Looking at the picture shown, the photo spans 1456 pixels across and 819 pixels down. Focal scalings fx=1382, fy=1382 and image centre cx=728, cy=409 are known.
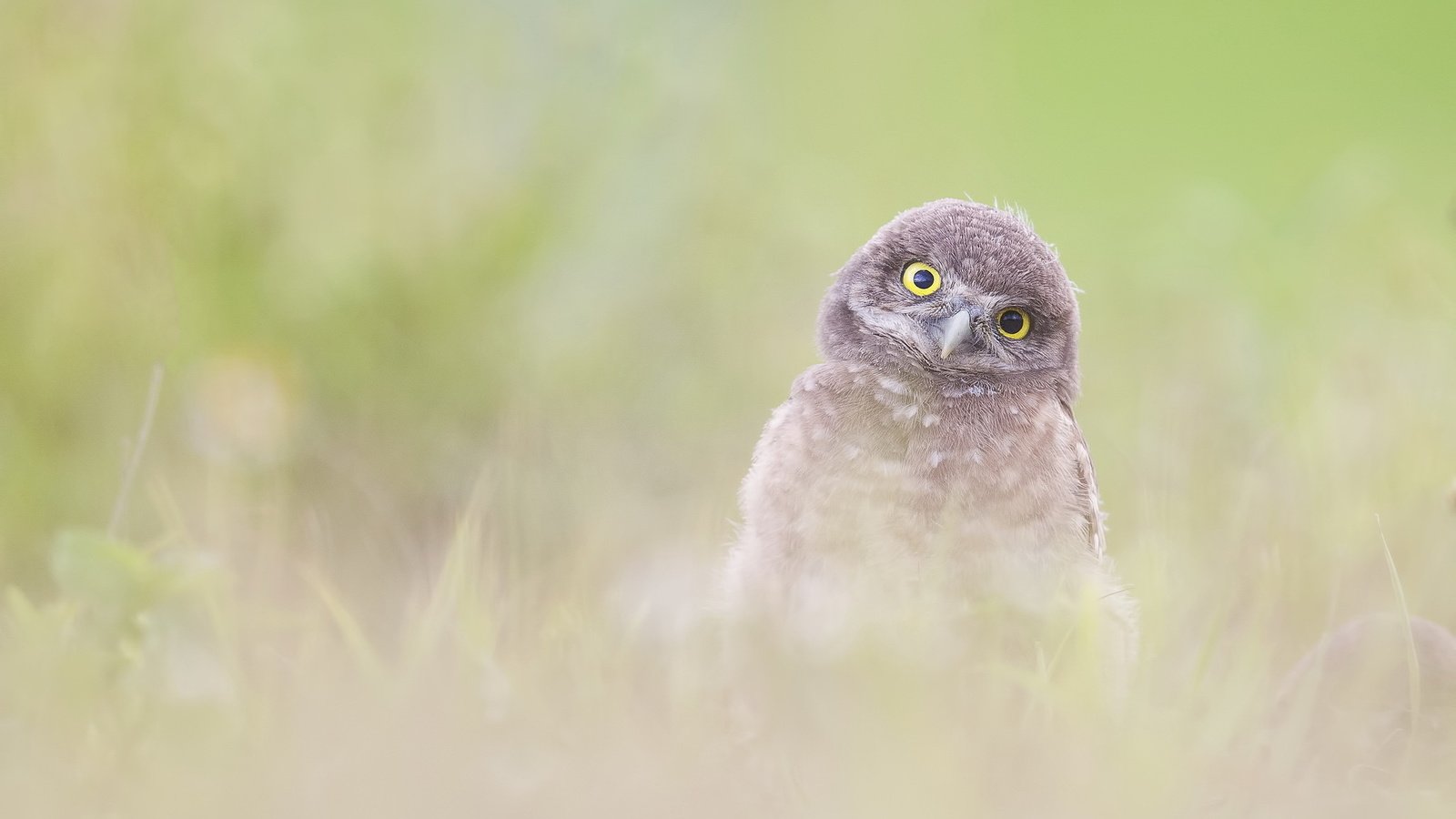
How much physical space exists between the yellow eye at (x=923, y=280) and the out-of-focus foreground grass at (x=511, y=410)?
33.5 inches

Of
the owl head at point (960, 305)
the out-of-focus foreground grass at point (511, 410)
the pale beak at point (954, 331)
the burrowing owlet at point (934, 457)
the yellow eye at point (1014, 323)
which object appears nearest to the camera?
the out-of-focus foreground grass at point (511, 410)

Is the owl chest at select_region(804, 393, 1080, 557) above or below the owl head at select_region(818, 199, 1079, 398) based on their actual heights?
below

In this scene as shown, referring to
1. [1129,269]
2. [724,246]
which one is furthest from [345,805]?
[1129,269]

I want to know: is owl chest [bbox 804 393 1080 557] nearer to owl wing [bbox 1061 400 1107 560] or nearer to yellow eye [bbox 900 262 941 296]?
owl wing [bbox 1061 400 1107 560]

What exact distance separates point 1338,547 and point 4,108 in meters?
4.19

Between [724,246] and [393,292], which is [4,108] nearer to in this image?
[393,292]

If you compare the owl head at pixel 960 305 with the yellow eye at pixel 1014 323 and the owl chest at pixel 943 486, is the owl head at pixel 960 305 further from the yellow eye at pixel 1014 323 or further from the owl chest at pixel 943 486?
the owl chest at pixel 943 486

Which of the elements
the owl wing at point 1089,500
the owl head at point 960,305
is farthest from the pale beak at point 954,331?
the owl wing at point 1089,500

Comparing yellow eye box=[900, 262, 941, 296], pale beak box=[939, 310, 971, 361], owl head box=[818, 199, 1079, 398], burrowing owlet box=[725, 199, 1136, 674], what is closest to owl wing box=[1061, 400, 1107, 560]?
burrowing owlet box=[725, 199, 1136, 674]

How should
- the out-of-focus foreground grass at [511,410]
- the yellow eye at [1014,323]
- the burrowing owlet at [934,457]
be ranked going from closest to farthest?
the out-of-focus foreground grass at [511,410], the burrowing owlet at [934,457], the yellow eye at [1014,323]

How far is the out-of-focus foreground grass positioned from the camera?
7.61 feet

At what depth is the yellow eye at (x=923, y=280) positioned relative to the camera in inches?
148

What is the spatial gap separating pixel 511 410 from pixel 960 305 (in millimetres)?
1521

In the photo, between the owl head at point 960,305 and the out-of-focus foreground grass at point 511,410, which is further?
the owl head at point 960,305
